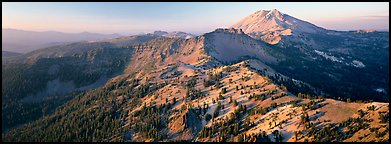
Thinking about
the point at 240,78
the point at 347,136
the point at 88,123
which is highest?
the point at 240,78

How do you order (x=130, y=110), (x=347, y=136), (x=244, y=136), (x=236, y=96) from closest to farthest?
(x=347, y=136) → (x=244, y=136) → (x=236, y=96) → (x=130, y=110)

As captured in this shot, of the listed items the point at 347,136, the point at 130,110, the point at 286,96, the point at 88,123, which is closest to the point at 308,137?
the point at 347,136

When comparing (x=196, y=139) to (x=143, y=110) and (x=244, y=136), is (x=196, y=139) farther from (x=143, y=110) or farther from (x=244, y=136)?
(x=143, y=110)

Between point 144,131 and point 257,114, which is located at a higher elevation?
point 257,114

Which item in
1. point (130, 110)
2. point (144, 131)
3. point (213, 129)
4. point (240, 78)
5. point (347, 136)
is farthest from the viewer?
point (240, 78)

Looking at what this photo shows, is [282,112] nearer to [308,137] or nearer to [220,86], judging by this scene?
[308,137]

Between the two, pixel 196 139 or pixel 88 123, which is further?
pixel 88 123

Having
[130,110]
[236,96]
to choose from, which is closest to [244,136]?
[236,96]

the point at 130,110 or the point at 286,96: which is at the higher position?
the point at 286,96

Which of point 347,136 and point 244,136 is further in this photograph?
point 244,136
